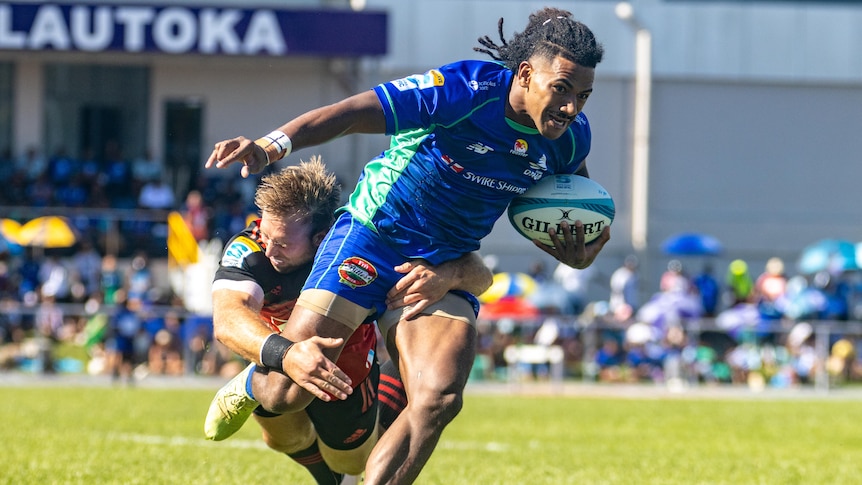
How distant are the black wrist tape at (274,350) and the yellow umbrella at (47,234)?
17.6m

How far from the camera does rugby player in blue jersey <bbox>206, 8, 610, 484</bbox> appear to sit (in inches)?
209

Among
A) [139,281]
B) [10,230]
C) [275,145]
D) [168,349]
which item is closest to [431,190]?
[275,145]

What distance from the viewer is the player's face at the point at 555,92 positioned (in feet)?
17.8

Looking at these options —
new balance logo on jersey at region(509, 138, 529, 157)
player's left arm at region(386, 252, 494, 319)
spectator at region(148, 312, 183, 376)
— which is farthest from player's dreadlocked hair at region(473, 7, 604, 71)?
spectator at region(148, 312, 183, 376)

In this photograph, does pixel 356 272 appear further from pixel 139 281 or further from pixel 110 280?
pixel 110 280

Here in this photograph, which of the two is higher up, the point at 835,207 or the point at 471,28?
the point at 471,28

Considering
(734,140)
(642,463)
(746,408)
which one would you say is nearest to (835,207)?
(734,140)

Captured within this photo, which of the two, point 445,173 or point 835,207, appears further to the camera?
point 835,207

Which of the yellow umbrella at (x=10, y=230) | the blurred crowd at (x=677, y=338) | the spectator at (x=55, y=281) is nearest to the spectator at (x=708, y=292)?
the blurred crowd at (x=677, y=338)

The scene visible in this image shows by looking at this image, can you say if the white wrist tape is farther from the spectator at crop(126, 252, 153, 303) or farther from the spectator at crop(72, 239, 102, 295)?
the spectator at crop(72, 239, 102, 295)

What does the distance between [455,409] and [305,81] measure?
22469mm

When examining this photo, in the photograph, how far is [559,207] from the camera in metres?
5.90

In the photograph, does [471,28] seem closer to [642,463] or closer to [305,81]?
[305,81]

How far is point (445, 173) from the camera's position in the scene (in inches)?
223
